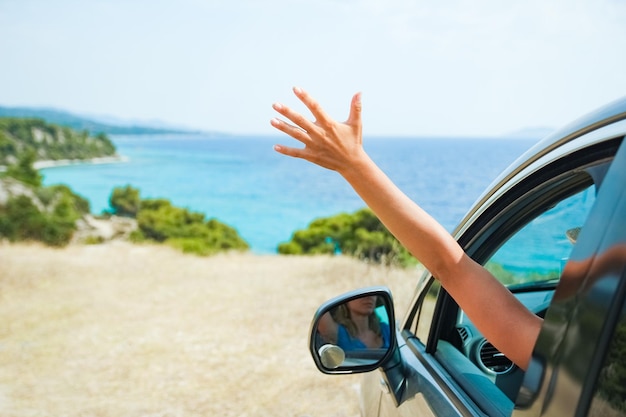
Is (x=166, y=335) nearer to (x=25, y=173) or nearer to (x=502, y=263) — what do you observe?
(x=502, y=263)

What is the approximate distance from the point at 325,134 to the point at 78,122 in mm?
114660

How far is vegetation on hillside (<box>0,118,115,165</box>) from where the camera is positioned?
55.3 metres

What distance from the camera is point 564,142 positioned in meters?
1.12

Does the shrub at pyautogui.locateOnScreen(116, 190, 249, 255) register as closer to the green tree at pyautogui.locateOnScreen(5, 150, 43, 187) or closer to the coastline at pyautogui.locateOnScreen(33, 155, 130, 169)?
the green tree at pyautogui.locateOnScreen(5, 150, 43, 187)

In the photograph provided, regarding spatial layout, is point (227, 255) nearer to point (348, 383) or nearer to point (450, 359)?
point (348, 383)

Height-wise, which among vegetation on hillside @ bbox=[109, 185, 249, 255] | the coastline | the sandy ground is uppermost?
the sandy ground

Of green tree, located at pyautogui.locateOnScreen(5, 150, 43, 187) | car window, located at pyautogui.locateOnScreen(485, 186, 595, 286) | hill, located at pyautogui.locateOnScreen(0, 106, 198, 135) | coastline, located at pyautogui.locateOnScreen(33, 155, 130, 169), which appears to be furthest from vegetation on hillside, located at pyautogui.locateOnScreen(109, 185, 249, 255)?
hill, located at pyautogui.locateOnScreen(0, 106, 198, 135)

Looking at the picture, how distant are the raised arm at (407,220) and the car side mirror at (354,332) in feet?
2.28

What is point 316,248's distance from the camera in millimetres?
16953

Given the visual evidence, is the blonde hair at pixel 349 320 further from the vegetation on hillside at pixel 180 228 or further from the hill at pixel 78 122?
the hill at pixel 78 122

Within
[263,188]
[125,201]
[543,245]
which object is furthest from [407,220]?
[263,188]

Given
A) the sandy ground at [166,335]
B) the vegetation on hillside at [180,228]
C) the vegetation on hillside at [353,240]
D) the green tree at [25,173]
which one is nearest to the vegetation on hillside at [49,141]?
the green tree at [25,173]

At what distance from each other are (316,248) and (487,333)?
15894mm

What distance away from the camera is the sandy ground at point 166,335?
5.48 m
